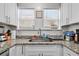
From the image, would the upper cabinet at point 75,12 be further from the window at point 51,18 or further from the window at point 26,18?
the window at point 26,18

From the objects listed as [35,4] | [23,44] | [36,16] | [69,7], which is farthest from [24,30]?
[69,7]

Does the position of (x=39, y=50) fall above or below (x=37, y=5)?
below

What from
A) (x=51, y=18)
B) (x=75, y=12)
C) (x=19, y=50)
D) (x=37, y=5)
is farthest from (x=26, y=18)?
(x=75, y=12)

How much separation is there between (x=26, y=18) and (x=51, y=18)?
0.65m

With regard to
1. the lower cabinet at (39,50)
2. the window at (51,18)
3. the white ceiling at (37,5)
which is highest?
the white ceiling at (37,5)

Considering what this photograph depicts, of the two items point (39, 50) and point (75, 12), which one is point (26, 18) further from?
point (75, 12)

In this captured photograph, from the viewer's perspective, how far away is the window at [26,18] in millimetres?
3596

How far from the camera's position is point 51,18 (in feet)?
12.0

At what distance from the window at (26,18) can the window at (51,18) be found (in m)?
0.36

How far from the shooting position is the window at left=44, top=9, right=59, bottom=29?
142 inches

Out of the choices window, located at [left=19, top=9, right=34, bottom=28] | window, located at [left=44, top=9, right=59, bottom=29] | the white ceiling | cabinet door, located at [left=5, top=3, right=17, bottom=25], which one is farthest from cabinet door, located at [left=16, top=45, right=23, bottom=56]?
the white ceiling

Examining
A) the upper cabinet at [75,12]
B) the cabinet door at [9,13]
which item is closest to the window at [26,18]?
the cabinet door at [9,13]

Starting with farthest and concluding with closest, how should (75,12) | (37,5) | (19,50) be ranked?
(37,5) < (19,50) < (75,12)

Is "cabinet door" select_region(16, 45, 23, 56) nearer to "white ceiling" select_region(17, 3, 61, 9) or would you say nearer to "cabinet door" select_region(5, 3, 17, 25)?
"cabinet door" select_region(5, 3, 17, 25)
